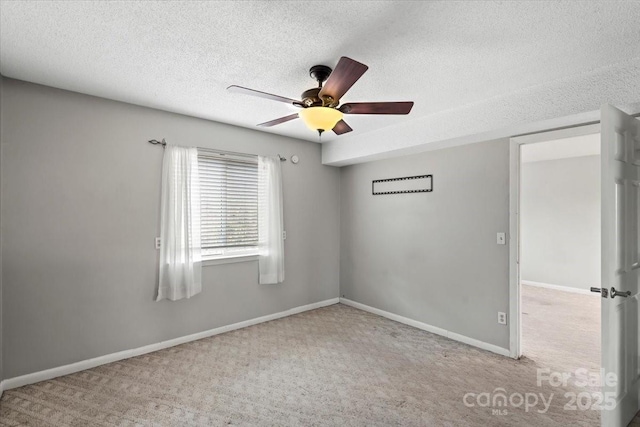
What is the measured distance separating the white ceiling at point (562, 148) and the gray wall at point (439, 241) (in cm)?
162

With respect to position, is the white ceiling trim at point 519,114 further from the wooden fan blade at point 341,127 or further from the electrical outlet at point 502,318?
the electrical outlet at point 502,318

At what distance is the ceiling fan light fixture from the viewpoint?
6.56ft

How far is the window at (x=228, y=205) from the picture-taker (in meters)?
3.48

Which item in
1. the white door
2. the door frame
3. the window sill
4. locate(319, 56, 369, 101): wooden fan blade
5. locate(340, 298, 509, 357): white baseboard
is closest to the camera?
locate(319, 56, 369, 101): wooden fan blade

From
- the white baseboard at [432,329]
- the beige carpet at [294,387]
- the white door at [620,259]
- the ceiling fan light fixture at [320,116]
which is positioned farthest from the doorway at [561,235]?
the ceiling fan light fixture at [320,116]

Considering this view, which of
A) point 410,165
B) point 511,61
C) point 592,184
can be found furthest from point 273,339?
point 592,184

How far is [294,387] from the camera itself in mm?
2453

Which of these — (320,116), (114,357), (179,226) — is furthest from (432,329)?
(114,357)

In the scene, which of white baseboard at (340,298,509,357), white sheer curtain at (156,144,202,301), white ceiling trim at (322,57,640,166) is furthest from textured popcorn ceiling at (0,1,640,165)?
white baseboard at (340,298,509,357)

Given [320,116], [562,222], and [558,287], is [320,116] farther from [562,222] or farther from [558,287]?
[558,287]

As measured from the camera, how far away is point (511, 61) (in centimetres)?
208

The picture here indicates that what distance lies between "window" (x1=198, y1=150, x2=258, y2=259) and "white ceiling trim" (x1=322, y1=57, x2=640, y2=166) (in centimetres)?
148

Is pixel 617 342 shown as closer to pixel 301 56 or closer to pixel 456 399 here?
pixel 456 399

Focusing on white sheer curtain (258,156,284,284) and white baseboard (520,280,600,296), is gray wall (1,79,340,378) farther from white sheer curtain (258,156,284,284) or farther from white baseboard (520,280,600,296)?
white baseboard (520,280,600,296)
